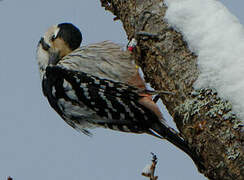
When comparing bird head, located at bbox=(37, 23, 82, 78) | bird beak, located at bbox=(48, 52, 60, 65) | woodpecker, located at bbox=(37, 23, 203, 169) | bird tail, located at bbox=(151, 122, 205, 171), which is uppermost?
bird head, located at bbox=(37, 23, 82, 78)

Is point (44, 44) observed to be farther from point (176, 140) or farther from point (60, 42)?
point (176, 140)

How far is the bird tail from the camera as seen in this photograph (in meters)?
2.59

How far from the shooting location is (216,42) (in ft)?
8.00

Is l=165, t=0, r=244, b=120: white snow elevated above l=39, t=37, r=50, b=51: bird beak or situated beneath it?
situated beneath

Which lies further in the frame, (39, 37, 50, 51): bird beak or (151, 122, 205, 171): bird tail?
(39, 37, 50, 51): bird beak

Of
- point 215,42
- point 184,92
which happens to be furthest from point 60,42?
point 215,42

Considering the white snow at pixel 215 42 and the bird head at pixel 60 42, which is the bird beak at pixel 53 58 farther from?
the white snow at pixel 215 42

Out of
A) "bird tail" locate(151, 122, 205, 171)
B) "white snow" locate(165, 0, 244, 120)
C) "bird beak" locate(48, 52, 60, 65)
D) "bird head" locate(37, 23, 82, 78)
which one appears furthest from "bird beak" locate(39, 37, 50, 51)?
"white snow" locate(165, 0, 244, 120)

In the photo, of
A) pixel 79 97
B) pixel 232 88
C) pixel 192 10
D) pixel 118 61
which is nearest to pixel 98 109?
pixel 79 97

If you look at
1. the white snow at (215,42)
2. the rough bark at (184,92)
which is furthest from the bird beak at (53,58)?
the white snow at (215,42)

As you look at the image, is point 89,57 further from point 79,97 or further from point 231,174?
point 231,174

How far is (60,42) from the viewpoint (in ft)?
13.9

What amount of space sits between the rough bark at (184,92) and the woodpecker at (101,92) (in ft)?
1.09

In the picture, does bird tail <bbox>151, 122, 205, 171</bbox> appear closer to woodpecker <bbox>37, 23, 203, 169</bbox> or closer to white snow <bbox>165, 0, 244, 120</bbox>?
woodpecker <bbox>37, 23, 203, 169</bbox>
